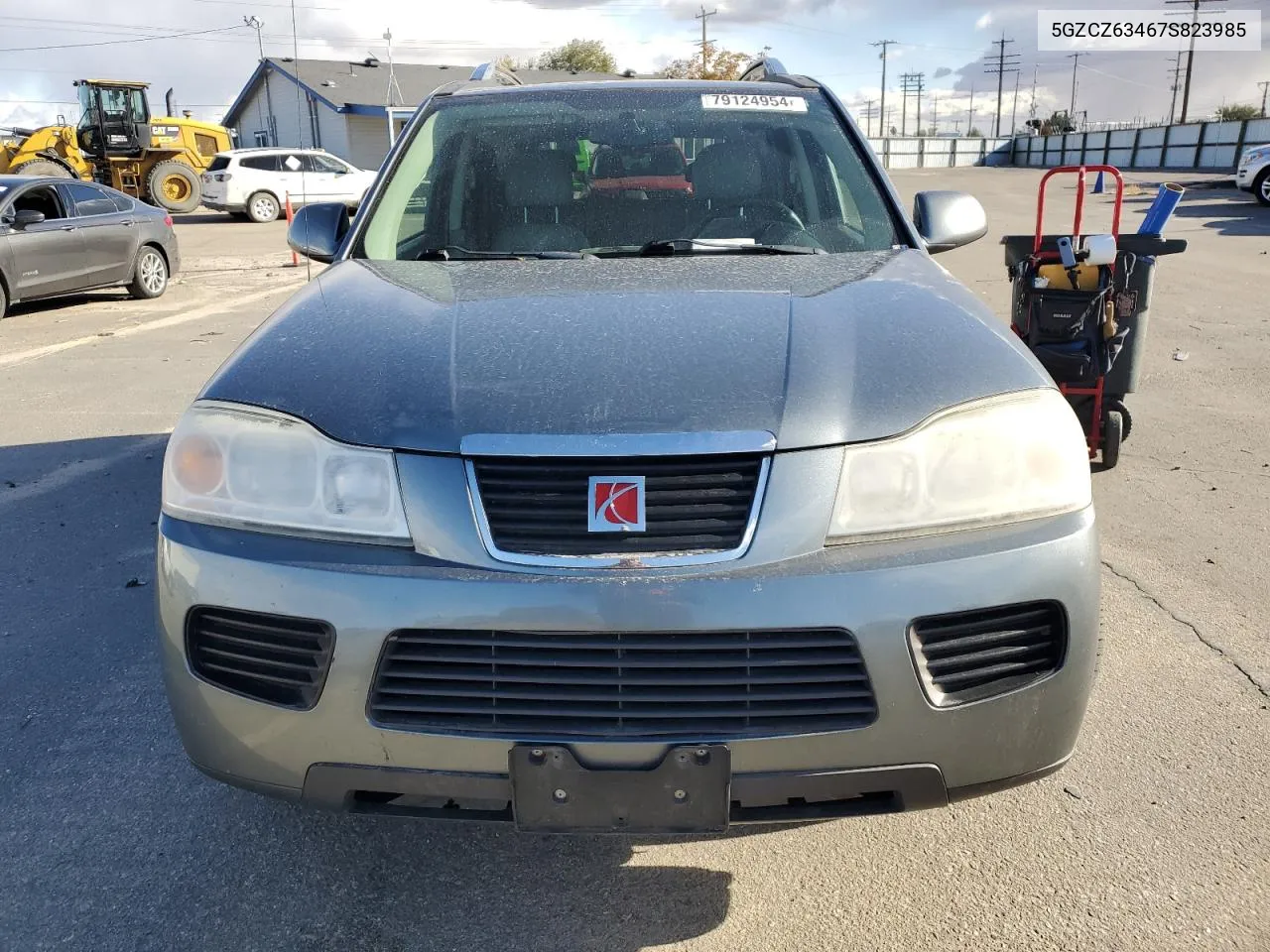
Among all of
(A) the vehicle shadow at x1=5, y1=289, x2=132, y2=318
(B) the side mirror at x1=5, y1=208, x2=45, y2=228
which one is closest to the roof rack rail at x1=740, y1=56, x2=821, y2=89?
(B) the side mirror at x1=5, y1=208, x2=45, y2=228

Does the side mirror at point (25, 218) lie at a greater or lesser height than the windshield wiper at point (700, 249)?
lesser

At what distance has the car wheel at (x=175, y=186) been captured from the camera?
2669 centimetres

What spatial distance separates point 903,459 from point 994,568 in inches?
10.0

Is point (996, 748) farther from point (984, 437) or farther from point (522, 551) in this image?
point (522, 551)

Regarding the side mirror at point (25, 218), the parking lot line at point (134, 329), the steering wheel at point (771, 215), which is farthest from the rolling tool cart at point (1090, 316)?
the side mirror at point (25, 218)

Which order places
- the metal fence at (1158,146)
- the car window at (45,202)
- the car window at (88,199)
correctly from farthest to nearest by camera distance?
the metal fence at (1158,146) < the car window at (88,199) < the car window at (45,202)

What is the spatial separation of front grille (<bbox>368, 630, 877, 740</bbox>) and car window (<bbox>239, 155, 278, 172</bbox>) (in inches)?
1115

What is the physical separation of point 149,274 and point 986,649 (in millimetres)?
13573

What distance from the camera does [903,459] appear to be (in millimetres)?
1971

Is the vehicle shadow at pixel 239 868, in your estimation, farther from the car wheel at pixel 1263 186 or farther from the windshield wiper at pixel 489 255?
the car wheel at pixel 1263 186

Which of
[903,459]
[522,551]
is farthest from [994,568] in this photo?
[522,551]

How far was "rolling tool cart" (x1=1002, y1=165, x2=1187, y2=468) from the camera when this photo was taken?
17.0ft

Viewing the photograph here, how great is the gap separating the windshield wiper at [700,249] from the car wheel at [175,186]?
26.9 meters

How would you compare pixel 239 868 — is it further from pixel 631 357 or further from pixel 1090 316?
pixel 1090 316
